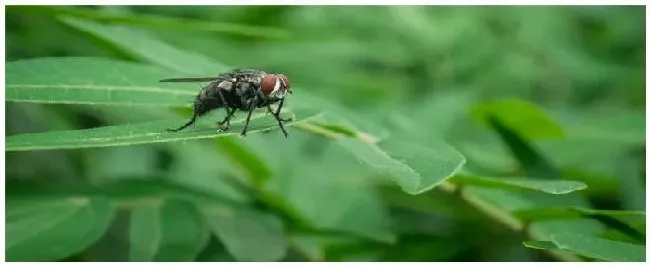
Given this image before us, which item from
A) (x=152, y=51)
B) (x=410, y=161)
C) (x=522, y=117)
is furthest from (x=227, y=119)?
(x=522, y=117)

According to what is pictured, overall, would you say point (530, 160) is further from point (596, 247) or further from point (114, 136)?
point (114, 136)

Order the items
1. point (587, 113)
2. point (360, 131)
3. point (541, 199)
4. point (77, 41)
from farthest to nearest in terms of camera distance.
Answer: point (587, 113), point (77, 41), point (541, 199), point (360, 131)

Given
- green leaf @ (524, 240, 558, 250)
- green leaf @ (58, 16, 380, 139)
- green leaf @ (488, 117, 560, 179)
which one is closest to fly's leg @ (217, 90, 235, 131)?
green leaf @ (58, 16, 380, 139)

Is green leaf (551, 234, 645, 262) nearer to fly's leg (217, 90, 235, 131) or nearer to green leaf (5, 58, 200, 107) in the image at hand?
fly's leg (217, 90, 235, 131)

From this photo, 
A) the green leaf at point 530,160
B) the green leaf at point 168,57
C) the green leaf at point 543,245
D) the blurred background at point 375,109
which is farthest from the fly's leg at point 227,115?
the green leaf at point 530,160

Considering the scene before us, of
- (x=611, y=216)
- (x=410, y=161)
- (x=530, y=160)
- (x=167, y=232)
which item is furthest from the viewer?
(x=530, y=160)

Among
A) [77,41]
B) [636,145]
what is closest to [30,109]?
[77,41]

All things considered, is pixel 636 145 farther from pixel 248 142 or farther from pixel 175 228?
pixel 175 228
